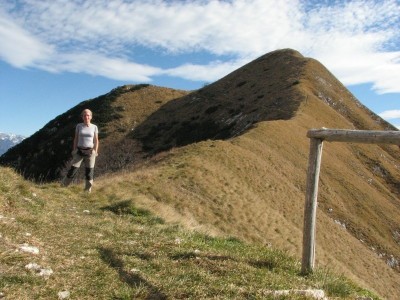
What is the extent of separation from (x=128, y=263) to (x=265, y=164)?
2998cm

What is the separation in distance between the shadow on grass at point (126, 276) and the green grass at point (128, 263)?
1cm

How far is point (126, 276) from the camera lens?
673 cm

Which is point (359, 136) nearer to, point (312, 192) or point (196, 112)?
point (312, 192)

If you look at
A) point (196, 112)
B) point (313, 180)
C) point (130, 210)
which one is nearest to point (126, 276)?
point (313, 180)

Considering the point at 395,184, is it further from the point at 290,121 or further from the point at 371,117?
the point at 371,117

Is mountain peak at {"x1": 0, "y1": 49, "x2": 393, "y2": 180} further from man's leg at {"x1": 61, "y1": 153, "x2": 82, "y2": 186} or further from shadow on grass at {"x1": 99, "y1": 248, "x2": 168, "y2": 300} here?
shadow on grass at {"x1": 99, "y1": 248, "x2": 168, "y2": 300}

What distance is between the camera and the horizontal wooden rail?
737 cm

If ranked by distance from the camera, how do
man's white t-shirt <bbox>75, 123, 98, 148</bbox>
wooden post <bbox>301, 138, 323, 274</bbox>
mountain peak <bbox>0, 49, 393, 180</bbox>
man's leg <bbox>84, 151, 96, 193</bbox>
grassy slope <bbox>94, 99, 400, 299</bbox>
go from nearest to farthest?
wooden post <bbox>301, 138, 323, 274</bbox> < man's white t-shirt <bbox>75, 123, 98, 148</bbox> < man's leg <bbox>84, 151, 96, 193</bbox> < grassy slope <bbox>94, 99, 400, 299</bbox> < mountain peak <bbox>0, 49, 393, 180</bbox>

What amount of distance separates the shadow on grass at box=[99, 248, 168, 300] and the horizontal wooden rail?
4.68 m

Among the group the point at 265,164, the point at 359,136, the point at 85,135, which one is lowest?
the point at 265,164

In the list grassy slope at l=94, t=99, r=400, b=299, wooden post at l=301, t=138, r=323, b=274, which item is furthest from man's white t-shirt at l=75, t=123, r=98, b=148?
wooden post at l=301, t=138, r=323, b=274

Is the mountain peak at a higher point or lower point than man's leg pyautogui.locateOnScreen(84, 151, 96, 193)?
higher

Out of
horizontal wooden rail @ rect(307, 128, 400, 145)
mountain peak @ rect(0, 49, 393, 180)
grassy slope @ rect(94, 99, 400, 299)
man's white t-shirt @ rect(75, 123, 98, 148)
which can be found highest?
mountain peak @ rect(0, 49, 393, 180)

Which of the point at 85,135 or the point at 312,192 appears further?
the point at 85,135
